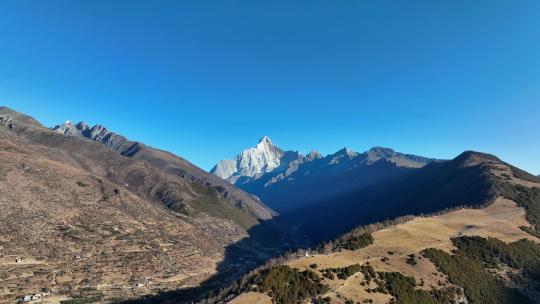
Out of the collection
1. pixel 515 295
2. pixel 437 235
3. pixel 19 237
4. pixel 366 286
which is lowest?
pixel 515 295

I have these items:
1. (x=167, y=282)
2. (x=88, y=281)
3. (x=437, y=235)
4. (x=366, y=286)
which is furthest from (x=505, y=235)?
(x=88, y=281)

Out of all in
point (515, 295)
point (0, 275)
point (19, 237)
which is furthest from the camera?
point (19, 237)

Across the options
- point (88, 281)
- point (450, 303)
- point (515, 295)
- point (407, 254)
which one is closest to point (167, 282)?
point (88, 281)

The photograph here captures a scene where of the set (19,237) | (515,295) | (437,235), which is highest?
(19,237)

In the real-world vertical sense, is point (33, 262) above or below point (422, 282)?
above

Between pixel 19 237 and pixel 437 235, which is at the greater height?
pixel 19 237

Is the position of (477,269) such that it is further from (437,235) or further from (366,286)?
(366,286)

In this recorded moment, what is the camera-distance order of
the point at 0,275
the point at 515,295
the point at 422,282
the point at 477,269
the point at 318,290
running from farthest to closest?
1. the point at 0,275
2. the point at 477,269
3. the point at 515,295
4. the point at 422,282
5. the point at 318,290

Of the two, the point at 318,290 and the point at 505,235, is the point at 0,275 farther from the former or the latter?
the point at 505,235

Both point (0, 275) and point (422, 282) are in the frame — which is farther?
point (0, 275)
